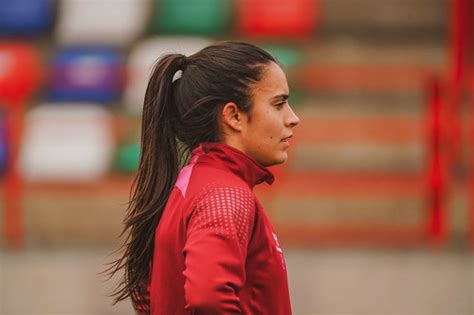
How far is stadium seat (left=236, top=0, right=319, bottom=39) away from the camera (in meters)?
9.27

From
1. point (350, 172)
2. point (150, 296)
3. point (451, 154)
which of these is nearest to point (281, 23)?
point (350, 172)

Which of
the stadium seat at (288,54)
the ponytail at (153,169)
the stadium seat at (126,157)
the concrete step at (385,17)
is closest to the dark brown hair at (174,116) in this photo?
the ponytail at (153,169)

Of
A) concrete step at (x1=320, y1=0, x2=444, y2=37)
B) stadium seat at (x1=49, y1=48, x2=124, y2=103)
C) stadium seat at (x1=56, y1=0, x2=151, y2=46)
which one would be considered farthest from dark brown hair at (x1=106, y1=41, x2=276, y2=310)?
stadium seat at (x1=56, y1=0, x2=151, y2=46)

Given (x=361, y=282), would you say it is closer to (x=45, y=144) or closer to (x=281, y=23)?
(x=45, y=144)

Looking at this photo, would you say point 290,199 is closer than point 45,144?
Yes

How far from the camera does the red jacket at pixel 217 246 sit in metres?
2.03

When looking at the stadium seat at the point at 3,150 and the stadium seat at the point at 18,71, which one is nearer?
the stadium seat at the point at 3,150

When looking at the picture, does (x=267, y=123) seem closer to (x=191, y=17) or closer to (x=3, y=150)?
(x=3, y=150)

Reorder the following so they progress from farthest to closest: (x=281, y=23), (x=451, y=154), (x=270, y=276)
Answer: (x=281, y=23)
(x=451, y=154)
(x=270, y=276)

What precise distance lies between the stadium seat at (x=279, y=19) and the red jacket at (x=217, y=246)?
7.01 m

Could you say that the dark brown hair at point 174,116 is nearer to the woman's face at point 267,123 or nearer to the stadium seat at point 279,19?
the woman's face at point 267,123

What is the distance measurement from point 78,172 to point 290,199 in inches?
54.7

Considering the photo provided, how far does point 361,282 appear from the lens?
573 centimetres

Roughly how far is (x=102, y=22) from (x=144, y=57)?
1082 millimetres
